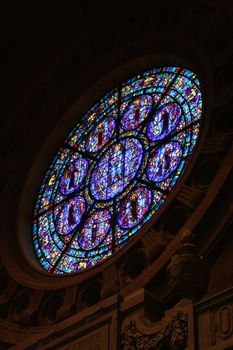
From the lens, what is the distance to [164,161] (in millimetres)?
12594

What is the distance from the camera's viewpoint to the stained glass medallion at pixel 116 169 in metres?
12.4

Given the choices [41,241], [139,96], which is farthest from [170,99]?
[41,241]

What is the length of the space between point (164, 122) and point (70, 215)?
2154 mm

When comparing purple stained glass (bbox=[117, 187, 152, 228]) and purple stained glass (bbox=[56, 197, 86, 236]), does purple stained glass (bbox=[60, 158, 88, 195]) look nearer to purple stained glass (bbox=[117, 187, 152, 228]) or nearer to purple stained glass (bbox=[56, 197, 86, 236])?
purple stained glass (bbox=[56, 197, 86, 236])

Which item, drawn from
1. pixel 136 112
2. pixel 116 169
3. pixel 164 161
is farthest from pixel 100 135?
pixel 164 161

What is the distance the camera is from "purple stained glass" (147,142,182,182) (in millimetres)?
12414

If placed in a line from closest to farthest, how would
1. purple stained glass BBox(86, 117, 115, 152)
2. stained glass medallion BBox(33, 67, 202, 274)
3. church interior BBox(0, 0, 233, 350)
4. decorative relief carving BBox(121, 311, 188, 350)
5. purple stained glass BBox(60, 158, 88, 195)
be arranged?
1. decorative relief carving BBox(121, 311, 188, 350)
2. church interior BBox(0, 0, 233, 350)
3. stained glass medallion BBox(33, 67, 202, 274)
4. purple stained glass BBox(60, 158, 88, 195)
5. purple stained glass BBox(86, 117, 115, 152)

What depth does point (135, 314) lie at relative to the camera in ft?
32.7
